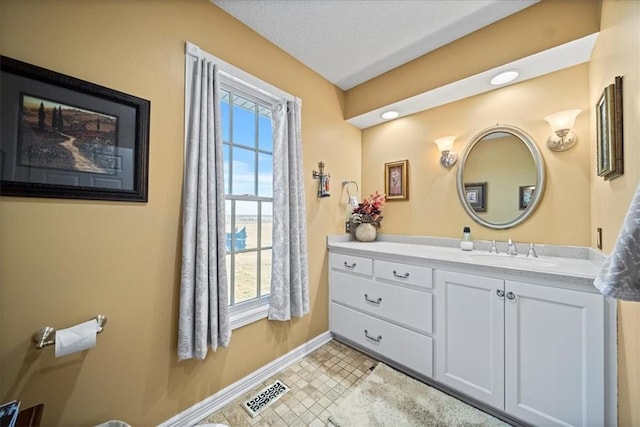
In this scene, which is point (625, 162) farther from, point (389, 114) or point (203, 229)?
point (203, 229)

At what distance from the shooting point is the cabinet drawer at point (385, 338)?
1698 millimetres

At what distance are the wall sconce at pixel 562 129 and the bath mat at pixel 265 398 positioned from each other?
2.68 m

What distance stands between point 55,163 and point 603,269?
1902 millimetres

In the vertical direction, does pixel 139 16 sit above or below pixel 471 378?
above

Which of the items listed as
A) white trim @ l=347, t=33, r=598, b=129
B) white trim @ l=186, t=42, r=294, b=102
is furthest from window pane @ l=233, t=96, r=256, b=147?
white trim @ l=347, t=33, r=598, b=129

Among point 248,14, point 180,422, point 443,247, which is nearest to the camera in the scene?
point 180,422

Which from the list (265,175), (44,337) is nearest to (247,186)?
(265,175)

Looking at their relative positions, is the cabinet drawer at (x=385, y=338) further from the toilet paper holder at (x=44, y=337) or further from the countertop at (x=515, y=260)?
the toilet paper holder at (x=44, y=337)

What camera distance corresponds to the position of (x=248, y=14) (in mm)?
1627

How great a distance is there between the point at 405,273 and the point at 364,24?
6.21ft

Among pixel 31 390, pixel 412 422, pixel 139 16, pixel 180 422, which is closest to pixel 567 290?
pixel 412 422

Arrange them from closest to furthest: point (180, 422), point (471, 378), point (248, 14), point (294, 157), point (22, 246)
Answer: point (22, 246) → point (180, 422) → point (471, 378) → point (248, 14) → point (294, 157)

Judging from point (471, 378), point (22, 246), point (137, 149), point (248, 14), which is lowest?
point (471, 378)

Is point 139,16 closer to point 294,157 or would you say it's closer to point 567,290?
point 294,157
